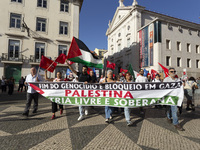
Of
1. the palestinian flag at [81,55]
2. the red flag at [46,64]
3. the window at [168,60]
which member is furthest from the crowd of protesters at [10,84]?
the window at [168,60]

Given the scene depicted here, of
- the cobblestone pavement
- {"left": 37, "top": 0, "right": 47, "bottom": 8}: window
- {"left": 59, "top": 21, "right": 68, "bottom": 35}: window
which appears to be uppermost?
{"left": 37, "top": 0, "right": 47, "bottom": 8}: window

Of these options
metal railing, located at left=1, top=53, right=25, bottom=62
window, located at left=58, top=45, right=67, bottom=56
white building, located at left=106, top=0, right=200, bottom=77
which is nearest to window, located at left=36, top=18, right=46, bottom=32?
window, located at left=58, top=45, right=67, bottom=56

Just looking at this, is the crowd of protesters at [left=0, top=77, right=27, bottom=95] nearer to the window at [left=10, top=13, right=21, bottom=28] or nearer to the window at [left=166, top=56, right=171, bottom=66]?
the window at [left=10, top=13, right=21, bottom=28]

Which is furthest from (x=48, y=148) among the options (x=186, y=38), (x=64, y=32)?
(x=186, y=38)

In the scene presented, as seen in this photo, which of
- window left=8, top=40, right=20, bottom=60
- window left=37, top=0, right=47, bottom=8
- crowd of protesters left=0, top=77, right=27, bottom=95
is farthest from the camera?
window left=37, top=0, right=47, bottom=8

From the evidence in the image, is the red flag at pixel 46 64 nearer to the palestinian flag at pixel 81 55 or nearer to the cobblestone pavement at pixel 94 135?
the palestinian flag at pixel 81 55

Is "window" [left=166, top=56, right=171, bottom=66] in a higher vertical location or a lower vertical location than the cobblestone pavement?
higher

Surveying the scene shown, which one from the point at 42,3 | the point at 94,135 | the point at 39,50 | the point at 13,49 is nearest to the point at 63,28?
the point at 42,3

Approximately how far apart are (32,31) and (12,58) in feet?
16.3

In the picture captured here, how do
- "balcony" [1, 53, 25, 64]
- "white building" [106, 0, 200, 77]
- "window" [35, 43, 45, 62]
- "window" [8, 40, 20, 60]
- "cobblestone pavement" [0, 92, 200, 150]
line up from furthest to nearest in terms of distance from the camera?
"white building" [106, 0, 200, 77]
"window" [35, 43, 45, 62]
"window" [8, 40, 20, 60]
"balcony" [1, 53, 25, 64]
"cobblestone pavement" [0, 92, 200, 150]

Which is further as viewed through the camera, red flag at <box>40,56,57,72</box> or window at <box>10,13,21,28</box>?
window at <box>10,13,21,28</box>

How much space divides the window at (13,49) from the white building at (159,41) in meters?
20.6

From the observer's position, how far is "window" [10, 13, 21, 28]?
62.6 ft

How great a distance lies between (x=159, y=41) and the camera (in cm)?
2280
